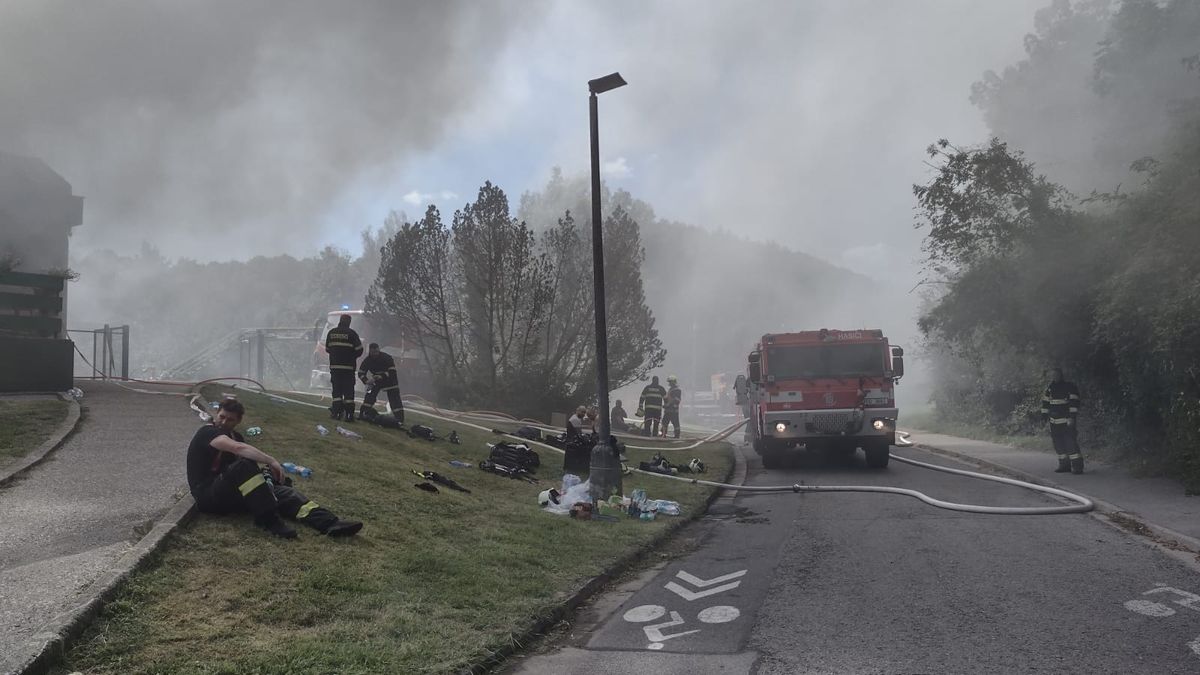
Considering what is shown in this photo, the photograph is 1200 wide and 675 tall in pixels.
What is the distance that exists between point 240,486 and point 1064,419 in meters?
10.8

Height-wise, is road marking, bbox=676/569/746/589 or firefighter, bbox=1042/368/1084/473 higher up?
firefighter, bbox=1042/368/1084/473

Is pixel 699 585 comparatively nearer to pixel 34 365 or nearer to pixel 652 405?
pixel 34 365

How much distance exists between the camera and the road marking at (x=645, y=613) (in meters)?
5.30

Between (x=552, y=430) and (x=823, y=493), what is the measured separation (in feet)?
20.2

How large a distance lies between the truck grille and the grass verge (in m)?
9.98

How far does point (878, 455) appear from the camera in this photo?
13562 mm

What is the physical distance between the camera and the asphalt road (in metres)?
4.30

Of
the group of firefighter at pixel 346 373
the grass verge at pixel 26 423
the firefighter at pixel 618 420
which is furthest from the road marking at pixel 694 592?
the firefighter at pixel 618 420

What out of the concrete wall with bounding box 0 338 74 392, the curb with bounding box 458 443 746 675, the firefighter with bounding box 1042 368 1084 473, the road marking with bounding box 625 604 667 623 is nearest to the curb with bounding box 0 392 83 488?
the concrete wall with bounding box 0 338 74 392

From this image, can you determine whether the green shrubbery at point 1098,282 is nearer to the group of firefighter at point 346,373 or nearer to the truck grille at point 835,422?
the truck grille at point 835,422

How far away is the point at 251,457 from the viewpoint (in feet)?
19.0

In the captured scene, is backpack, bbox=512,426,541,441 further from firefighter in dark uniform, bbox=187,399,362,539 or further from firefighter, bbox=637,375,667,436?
firefighter in dark uniform, bbox=187,399,362,539

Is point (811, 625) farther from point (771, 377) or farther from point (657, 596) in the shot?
point (771, 377)

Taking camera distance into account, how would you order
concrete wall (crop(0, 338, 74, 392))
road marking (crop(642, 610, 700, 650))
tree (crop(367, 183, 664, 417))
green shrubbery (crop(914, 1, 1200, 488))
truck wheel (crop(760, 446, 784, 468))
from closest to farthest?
1. road marking (crop(642, 610, 700, 650))
2. green shrubbery (crop(914, 1, 1200, 488))
3. concrete wall (crop(0, 338, 74, 392))
4. truck wheel (crop(760, 446, 784, 468))
5. tree (crop(367, 183, 664, 417))
